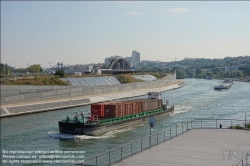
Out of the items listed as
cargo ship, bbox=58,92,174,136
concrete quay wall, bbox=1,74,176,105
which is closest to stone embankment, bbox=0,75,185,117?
concrete quay wall, bbox=1,74,176,105

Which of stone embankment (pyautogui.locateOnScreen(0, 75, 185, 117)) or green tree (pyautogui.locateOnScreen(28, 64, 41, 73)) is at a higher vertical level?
green tree (pyautogui.locateOnScreen(28, 64, 41, 73))

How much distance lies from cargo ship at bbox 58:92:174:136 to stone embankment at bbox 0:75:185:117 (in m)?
6.13

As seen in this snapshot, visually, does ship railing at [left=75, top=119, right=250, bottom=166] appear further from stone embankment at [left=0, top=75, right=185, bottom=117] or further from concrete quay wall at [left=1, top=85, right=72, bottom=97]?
concrete quay wall at [left=1, top=85, right=72, bottom=97]

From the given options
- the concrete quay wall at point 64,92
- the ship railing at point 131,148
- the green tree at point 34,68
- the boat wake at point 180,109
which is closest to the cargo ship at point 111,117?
the boat wake at point 180,109

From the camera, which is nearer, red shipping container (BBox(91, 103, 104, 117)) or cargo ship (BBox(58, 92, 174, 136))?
cargo ship (BBox(58, 92, 174, 136))

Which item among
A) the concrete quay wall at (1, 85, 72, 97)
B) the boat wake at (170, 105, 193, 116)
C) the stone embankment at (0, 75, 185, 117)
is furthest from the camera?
the concrete quay wall at (1, 85, 72, 97)

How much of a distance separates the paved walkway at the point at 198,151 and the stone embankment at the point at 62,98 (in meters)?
18.9

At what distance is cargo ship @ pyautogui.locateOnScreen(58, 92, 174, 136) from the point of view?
2108 centimetres

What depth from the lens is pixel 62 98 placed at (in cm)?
3738

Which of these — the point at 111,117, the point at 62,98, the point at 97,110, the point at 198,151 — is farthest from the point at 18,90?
the point at 198,151

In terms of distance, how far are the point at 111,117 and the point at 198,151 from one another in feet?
47.7

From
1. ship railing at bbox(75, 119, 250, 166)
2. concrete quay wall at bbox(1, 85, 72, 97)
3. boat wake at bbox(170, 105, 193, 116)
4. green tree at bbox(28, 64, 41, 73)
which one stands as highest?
green tree at bbox(28, 64, 41, 73)

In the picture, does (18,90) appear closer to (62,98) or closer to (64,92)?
(62,98)

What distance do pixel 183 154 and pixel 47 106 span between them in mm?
24006
